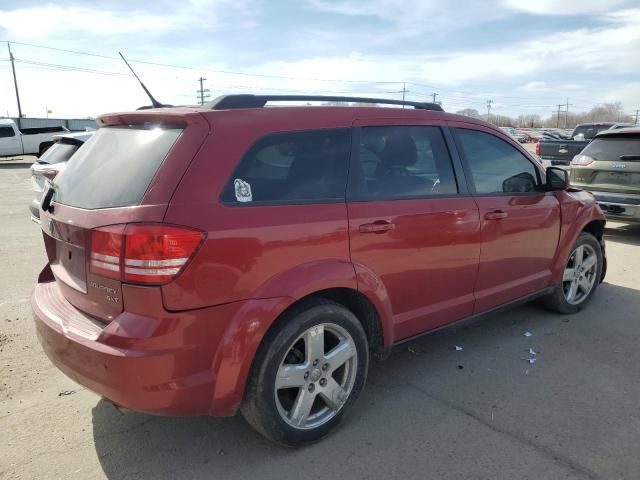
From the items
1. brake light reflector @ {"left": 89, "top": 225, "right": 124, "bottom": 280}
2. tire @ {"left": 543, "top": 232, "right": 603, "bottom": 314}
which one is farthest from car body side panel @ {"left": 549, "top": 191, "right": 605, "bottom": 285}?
brake light reflector @ {"left": 89, "top": 225, "right": 124, "bottom": 280}

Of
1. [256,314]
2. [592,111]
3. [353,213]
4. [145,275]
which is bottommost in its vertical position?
[256,314]

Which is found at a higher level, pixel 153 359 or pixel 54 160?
pixel 54 160

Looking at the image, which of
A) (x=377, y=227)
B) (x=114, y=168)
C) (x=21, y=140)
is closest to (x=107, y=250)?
(x=114, y=168)

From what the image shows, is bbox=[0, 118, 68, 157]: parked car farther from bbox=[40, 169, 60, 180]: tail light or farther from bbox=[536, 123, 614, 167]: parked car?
bbox=[536, 123, 614, 167]: parked car

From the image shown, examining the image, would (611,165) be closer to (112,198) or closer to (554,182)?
(554,182)

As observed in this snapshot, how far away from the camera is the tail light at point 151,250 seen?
2229 millimetres

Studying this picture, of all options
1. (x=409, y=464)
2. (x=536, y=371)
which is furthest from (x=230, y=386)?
(x=536, y=371)

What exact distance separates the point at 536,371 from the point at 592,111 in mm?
136433

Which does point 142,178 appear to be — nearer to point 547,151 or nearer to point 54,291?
point 54,291

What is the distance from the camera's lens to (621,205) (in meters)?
7.52

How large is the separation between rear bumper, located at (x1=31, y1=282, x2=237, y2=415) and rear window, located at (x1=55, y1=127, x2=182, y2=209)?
0.58 meters

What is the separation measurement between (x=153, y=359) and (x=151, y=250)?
1.58ft

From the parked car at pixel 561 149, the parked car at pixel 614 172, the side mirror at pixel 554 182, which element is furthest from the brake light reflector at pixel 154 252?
the parked car at pixel 561 149

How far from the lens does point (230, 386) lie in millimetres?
2447
